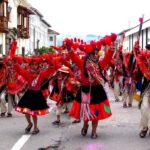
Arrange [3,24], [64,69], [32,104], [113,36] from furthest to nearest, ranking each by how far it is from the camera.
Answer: [3,24] < [64,69] < [32,104] < [113,36]

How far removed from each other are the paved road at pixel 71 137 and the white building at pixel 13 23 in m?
26.1

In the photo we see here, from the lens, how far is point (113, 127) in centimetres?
1021

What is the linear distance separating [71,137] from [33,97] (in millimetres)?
1216

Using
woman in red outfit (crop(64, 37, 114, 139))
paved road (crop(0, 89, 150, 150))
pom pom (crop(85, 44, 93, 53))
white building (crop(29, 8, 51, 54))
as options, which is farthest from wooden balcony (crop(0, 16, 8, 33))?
pom pom (crop(85, 44, 93, 53))

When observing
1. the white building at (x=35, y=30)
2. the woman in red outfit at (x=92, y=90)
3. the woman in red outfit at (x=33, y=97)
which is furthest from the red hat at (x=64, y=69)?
the white building at (x=35, y=30)

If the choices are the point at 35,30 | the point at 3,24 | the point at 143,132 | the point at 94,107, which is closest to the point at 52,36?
the point at 35,30

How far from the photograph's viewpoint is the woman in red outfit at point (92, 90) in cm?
875

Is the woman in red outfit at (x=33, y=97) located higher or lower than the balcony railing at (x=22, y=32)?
lower

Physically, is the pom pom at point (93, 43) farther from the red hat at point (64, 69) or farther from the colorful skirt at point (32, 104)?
the red hat at point (64, 69)

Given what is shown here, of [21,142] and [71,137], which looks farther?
[71,137]

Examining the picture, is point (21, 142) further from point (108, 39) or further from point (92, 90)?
point (108, 39)

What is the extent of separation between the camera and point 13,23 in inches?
1734

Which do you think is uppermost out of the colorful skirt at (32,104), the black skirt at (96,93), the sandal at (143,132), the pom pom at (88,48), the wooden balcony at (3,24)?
the wooden balcony at (3,24)

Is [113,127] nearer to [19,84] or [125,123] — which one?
[125,123]
